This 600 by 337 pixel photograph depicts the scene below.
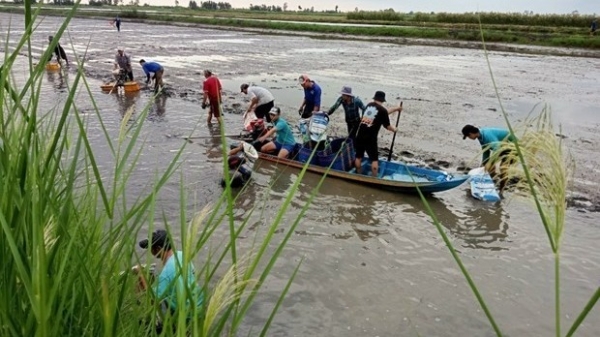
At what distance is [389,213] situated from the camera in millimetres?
8992

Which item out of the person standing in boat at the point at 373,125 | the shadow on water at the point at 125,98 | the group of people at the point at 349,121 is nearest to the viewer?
the group of people at the point at 349,121

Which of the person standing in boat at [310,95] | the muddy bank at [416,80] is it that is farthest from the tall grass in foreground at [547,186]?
the person standing in boat at [310,95]

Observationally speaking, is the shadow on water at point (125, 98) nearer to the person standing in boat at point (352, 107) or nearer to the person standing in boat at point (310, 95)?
the person standing in boat at point (310, 95)

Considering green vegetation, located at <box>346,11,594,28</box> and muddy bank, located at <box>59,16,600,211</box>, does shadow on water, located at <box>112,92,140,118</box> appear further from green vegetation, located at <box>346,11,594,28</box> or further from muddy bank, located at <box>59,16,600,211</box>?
green vegetation, located at <box>346,11,594,28</box>

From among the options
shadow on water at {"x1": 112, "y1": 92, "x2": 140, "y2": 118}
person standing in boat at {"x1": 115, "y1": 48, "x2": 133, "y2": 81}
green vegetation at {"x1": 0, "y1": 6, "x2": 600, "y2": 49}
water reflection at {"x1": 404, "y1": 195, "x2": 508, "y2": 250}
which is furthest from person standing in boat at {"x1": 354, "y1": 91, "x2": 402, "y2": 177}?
green vegetation at {"x1": 0, "y1": 6, "x2": 600, "y2": 49}

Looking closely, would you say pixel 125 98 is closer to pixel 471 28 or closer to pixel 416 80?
pixel 416 80

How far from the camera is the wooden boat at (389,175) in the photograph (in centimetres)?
903

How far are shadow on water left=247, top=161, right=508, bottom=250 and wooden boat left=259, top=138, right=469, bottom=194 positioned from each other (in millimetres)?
203

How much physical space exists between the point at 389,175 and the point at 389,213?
59.6 inches

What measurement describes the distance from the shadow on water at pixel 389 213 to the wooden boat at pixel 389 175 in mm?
203

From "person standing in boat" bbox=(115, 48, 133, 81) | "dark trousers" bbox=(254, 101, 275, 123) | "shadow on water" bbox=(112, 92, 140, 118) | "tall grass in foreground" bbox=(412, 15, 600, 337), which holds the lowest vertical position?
"shadow on water" bbox=(112, 92, 140, 118)

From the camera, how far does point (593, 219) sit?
8.78 metres

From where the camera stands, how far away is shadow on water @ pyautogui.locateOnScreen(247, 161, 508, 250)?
26.9 ft

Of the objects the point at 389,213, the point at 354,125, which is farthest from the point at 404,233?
the point at 354,125
